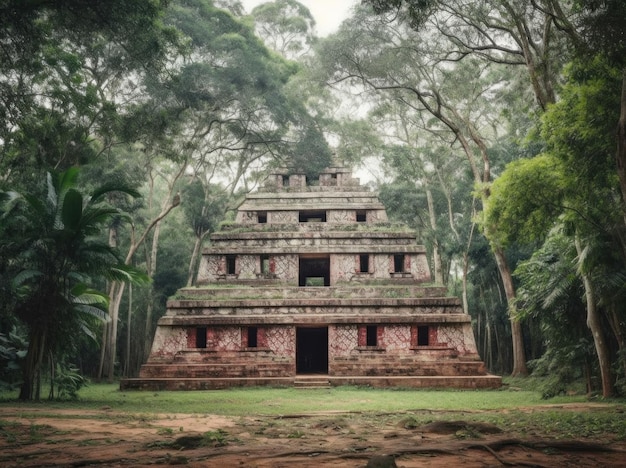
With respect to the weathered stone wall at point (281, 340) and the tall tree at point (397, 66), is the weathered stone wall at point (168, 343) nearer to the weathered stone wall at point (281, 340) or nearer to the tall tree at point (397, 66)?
Answer: the weathered stone wall at point (281, 340)

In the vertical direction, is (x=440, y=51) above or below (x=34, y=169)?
above

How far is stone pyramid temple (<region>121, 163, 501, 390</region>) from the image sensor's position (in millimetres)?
15062

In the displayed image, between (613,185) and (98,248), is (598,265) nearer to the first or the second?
(613,185)

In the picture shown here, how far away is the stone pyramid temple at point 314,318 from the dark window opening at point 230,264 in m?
0.04

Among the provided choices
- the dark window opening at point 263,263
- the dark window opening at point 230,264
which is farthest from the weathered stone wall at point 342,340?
the dark window opening at point 230,264

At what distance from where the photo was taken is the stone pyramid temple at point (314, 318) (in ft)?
49.4

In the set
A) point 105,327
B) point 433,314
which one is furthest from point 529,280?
point 105,327

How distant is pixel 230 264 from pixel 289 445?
14214mm

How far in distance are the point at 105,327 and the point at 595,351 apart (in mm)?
18985

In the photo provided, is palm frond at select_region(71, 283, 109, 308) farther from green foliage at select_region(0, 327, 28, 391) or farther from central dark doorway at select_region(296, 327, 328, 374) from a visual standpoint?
central dark doorway at select_region(296, 327, 328, 374)

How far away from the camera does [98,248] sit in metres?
11.2

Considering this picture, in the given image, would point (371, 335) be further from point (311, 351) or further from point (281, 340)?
point (311, 351)

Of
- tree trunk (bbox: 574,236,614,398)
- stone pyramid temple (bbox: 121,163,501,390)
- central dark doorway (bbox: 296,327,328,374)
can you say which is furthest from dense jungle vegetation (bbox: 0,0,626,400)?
central dark doorway (bbox: 296,327,328,374)

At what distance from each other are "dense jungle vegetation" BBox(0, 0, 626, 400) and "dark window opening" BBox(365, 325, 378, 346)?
173 inches
